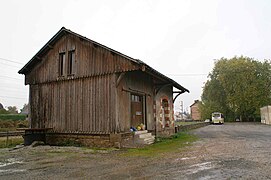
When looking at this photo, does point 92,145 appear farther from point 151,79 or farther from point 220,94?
point 220,94


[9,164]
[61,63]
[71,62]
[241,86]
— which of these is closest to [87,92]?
[71,62]

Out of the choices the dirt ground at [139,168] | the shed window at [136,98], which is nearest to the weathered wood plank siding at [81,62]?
the shed window at [136,98]

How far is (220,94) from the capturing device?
144 feet

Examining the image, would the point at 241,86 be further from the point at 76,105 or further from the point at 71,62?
the point at 76,105

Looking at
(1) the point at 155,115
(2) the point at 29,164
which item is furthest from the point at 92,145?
(1) the point at 155,115

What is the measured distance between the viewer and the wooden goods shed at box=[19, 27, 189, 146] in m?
10.4

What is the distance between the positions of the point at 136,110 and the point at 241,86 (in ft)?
110

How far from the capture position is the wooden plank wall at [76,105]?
10.5 meters

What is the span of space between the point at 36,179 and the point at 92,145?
5.34m

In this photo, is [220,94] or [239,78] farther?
[220,94]

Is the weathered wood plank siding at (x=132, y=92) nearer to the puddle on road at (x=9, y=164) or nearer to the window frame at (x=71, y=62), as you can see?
the window frame at (x=71, y=62)

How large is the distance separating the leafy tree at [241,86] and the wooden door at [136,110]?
105 ft

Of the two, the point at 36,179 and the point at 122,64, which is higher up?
the point at 122,64

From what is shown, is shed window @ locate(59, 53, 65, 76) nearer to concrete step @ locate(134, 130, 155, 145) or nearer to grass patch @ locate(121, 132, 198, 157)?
concrete step @ locate(134, 130, 155, 145)
